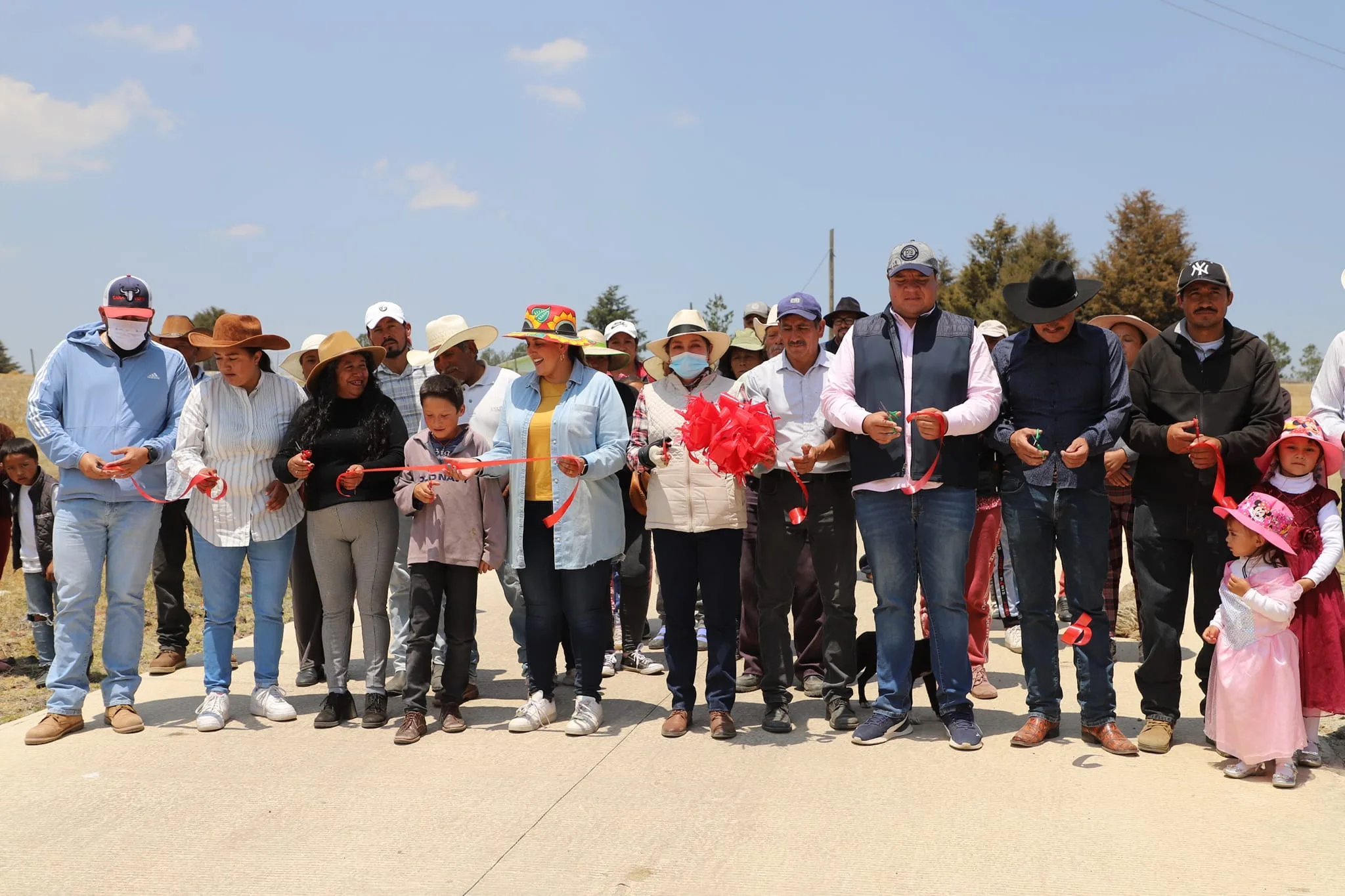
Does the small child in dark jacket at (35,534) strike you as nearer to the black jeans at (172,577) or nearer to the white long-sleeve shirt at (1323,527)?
the black jeans at (172,577)

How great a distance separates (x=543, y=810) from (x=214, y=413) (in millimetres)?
3159

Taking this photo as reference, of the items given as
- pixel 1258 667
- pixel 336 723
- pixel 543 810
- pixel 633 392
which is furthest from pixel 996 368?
pixel 336 723

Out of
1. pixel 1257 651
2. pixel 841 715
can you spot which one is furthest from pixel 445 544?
pixel 1257 651

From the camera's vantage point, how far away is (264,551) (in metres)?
6.19

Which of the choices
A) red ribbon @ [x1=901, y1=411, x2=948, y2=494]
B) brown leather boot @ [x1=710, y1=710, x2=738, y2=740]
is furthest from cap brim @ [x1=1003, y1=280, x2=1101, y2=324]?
brown leather boot @ [x1=710, y1=710, x2=738, y2=740]

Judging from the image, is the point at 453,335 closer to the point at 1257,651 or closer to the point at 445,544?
the point at 445,544

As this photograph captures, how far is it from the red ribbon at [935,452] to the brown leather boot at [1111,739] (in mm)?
1494

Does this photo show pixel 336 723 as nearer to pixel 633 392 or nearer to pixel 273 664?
pixel 273 664

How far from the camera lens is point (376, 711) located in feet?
19.6

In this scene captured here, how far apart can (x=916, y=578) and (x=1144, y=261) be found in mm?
38380

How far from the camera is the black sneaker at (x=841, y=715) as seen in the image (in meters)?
5.75

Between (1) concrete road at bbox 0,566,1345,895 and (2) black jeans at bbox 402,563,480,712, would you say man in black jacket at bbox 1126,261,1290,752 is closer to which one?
(1) concrete road at bbox 0,566,1345,895

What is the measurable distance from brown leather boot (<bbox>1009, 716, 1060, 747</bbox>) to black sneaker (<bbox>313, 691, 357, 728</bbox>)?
143 inches

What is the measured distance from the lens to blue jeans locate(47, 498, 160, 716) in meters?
5.93
